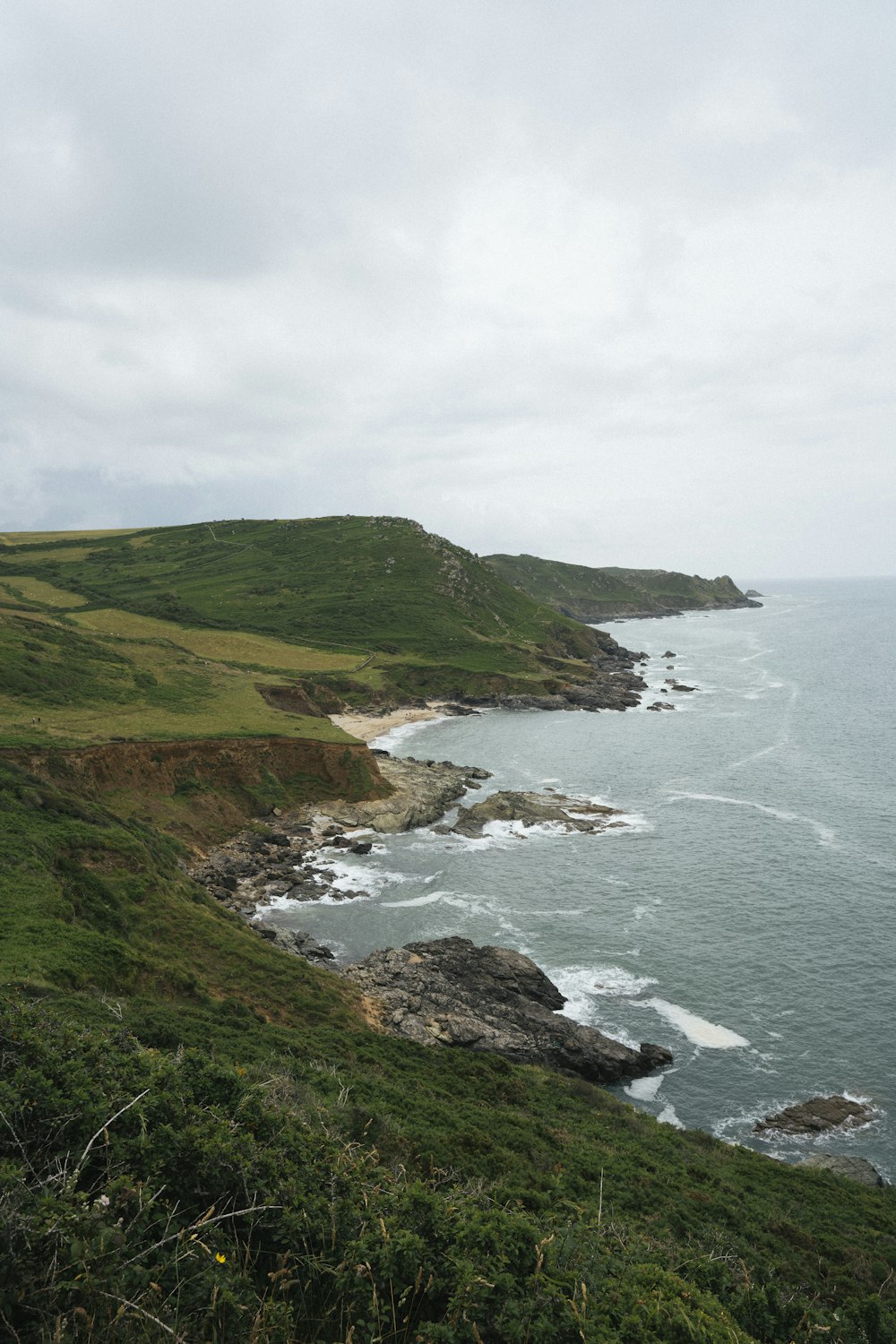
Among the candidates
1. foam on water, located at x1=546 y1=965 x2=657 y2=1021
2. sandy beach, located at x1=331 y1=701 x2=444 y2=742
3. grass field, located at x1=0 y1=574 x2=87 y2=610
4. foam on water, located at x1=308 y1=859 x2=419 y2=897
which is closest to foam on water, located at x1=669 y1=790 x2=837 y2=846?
foam on water, located at x1=546 y1=965 x2=657 y2=1021

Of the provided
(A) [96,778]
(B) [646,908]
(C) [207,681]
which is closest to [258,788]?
(A) [96,778]

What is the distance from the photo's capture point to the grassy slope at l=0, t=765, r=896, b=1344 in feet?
31.3

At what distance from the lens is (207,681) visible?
82000 mm

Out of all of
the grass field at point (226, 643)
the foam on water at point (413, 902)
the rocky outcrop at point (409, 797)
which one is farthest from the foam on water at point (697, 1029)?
the grass field at point (226, 643)

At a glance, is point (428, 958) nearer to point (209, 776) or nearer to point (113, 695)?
point (209, 776)

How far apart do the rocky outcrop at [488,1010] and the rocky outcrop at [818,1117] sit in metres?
5.14

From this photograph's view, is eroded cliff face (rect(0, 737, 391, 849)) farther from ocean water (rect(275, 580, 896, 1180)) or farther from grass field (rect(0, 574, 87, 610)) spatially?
grass field (rect(0, 574, 87, 610))

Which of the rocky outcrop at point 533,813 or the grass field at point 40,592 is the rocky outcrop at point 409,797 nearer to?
the rocky outcrop at point 533,813

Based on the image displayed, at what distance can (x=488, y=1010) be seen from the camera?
117 ft

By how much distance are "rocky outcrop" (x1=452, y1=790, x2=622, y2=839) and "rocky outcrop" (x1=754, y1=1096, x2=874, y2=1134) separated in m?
34.5

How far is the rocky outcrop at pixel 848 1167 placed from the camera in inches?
1020

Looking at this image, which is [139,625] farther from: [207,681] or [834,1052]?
[834,1052]

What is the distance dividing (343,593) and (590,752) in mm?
96609

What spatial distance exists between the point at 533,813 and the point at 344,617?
9977 centimetres
